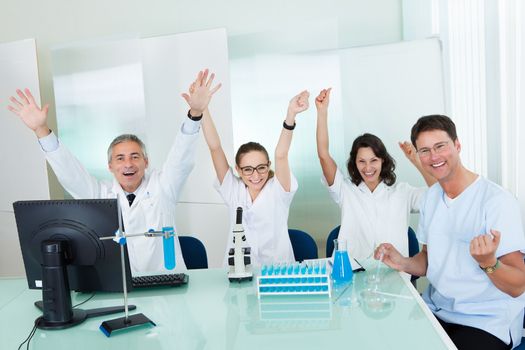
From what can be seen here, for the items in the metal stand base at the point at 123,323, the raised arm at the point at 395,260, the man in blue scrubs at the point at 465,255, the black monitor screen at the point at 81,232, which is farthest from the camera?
the raised arm at the point at 395,260

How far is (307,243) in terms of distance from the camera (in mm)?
2838

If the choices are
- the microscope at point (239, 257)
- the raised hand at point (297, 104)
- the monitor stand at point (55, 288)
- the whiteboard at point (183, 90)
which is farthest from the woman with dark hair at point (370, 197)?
the monitor stand at point (55, 288)

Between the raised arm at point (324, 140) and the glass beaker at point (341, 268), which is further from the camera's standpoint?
the raised arm at point (324, 140)

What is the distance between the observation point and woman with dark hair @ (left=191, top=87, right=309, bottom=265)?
8.79ft

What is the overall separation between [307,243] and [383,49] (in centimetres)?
167

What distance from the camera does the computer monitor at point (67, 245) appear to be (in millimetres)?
1731

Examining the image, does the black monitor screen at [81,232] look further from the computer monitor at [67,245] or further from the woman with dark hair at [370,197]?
the woman with dark hair at [370,197]

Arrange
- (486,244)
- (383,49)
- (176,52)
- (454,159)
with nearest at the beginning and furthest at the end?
(486,244) → (454,159) → (383,49) → (176,52)

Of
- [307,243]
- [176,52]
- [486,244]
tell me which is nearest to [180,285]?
[307,243]

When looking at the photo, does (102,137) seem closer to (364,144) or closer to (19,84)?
(19,84)

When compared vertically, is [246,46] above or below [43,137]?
above

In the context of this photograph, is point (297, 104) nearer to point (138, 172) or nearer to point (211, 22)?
point (138, 172)

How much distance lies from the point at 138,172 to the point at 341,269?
1238 millimetres

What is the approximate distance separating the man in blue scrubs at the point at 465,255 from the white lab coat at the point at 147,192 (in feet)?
3.71
